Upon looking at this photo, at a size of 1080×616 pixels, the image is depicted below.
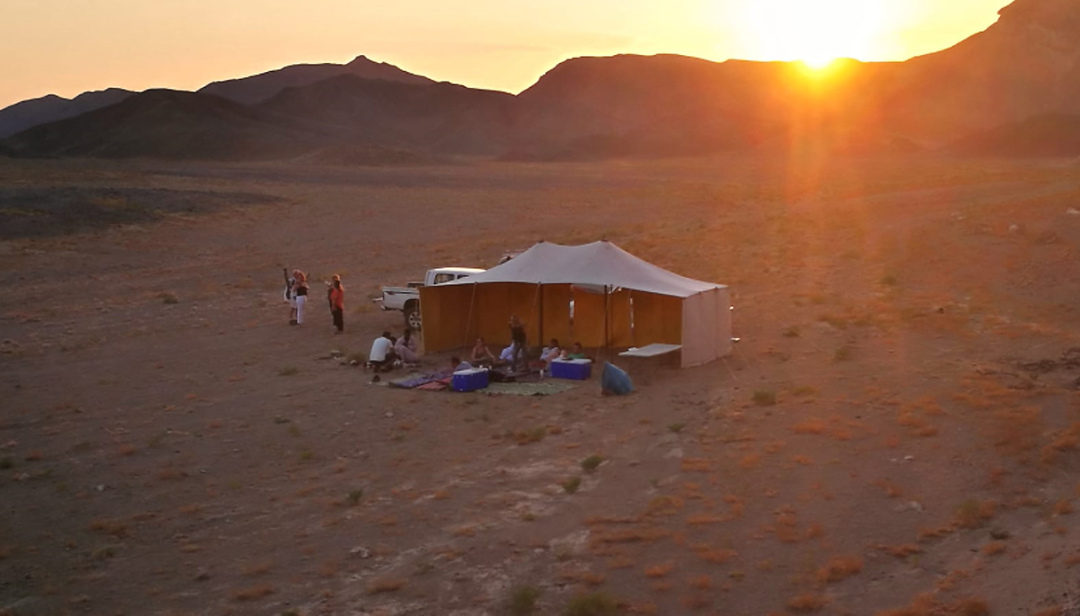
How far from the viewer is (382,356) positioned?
60.4ft

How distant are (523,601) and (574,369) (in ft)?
27.8

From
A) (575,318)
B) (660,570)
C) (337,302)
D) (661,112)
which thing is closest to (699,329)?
(575,318)

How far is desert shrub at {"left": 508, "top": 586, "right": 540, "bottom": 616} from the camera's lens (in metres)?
9.26

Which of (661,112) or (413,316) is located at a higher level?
(661,112)

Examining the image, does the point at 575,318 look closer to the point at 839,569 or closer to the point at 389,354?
the point at 389,354

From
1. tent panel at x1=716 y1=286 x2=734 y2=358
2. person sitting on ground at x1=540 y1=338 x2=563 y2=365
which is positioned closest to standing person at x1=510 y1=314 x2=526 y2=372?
person sitting on ground at x1=540 y1=338 x2=563 y2=365

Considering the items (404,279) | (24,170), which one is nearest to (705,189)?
(404,279)

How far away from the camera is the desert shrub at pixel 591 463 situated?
1296 cm

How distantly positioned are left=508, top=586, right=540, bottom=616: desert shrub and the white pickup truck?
494 inches

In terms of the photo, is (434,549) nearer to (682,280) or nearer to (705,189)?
(682,280)

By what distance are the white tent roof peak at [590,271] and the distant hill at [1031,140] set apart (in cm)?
7608

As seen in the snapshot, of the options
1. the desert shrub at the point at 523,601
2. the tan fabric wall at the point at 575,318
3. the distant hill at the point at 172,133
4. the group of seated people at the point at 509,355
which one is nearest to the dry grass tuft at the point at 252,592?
the desert shrub at the point at 523,601

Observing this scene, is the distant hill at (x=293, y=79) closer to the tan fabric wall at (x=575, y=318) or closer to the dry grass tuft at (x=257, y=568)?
the tan fabric wall at (x=575, y=318)

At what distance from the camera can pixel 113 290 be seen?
30500 millimetres
